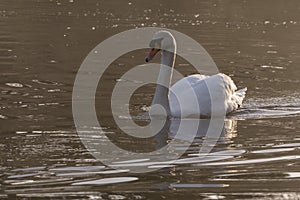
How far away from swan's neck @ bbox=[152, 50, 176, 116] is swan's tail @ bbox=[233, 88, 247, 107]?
1.20 metres

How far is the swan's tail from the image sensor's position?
1363cm

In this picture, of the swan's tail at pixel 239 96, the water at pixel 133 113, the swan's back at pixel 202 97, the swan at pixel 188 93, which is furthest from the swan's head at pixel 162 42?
the swan's tail at pixel 239 96

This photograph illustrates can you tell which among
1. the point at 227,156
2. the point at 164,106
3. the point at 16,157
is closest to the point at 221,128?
the point at 164,106

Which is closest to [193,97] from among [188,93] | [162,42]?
[188,93]

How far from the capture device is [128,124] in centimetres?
1205

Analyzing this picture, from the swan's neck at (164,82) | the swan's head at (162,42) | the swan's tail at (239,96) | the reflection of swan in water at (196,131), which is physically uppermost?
the swan's head at (162,42)

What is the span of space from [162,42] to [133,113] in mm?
1341

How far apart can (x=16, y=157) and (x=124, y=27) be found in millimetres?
14859

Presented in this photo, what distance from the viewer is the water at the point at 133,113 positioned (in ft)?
27.7

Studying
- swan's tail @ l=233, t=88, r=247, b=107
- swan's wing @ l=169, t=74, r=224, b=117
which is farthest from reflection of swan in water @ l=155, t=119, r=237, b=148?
swan's tail @ l=233, t=88, r=247, b=107

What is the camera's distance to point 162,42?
13352 millimetres

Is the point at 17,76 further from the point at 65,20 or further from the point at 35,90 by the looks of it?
the point at 65,20

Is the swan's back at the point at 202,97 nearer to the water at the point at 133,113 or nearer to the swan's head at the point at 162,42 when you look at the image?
the water at the point at 133,113

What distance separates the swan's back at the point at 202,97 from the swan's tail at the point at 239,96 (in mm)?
28
